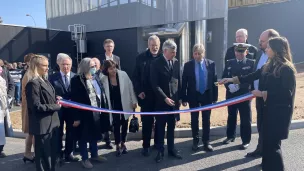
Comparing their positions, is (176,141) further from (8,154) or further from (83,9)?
(83,9)

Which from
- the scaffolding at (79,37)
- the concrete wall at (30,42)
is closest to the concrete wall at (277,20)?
the scaffolding at (79,37)

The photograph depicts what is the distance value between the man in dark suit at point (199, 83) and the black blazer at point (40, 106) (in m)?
2.40

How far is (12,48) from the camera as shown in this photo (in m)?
13.9

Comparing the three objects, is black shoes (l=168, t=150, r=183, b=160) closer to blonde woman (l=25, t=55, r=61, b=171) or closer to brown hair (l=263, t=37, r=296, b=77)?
blonde woman (l=25, t=55, r=61, b=171)

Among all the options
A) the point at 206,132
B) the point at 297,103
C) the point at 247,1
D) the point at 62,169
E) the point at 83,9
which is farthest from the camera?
the point at 247,1

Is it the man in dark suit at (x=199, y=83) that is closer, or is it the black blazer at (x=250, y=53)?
the man in dark suit at (x=199, y=83)

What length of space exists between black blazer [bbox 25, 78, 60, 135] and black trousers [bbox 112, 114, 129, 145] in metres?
1.37

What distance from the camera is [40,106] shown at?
140 inches

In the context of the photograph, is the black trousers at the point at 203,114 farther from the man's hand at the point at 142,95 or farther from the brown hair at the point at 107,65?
the brown hair at the point at 107,65

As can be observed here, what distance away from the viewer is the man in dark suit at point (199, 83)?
4.97 metres

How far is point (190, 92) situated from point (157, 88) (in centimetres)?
79

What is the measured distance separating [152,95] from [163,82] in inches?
16.9

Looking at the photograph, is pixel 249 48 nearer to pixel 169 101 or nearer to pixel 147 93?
pixel 169 101

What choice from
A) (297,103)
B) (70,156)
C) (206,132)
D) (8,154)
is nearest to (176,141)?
(206,132)
